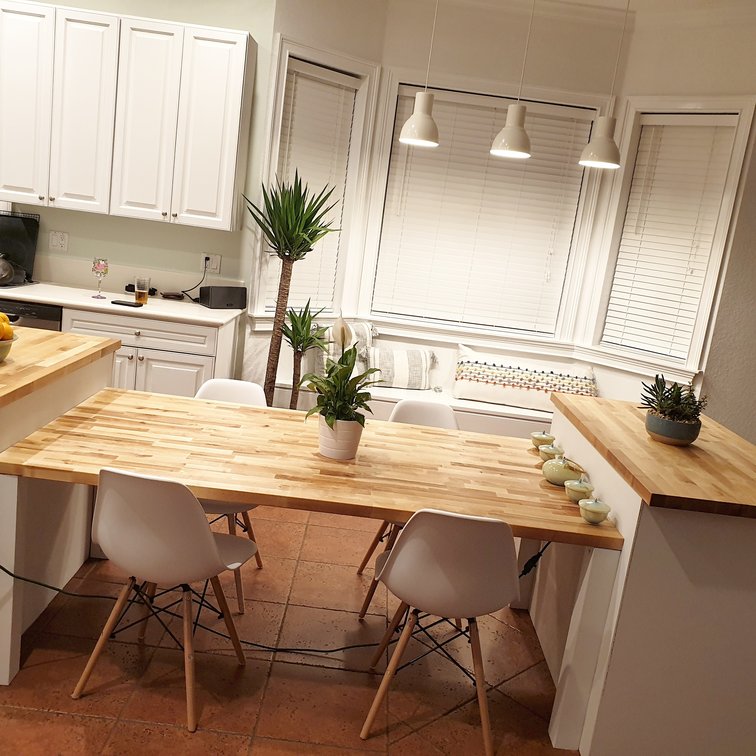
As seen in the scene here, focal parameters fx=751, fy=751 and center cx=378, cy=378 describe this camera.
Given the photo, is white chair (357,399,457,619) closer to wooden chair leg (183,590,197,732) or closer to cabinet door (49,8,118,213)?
wooden chair leg (183,590,197,732)

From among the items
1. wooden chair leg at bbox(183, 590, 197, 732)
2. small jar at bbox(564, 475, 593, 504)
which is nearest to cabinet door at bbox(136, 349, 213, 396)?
wooden chair leg at bbox(183, 590, 197, 732)

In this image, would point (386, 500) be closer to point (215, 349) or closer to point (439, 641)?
point (439, 641)

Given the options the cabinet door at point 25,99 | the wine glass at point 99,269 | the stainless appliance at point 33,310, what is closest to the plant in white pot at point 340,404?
the stainless appliance at point 33,310

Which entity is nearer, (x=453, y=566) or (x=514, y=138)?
(x=453, y=566)

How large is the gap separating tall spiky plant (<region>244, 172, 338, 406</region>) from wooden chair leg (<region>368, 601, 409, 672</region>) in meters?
2.39

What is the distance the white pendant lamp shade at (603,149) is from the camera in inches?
134

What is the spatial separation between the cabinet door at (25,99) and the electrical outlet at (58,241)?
0.39 meters

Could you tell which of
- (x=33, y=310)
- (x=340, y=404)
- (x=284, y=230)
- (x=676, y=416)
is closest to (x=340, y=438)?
(x=340, y=404)

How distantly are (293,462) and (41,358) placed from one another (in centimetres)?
103

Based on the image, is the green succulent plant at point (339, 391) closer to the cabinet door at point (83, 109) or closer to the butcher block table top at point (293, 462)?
the butcher block table top at point (293, 462)

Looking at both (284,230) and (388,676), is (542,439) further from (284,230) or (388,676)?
(284,230)

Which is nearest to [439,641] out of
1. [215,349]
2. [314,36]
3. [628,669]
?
[628,669]

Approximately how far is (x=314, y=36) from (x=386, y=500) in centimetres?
354

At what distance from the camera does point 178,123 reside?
15.0ft
